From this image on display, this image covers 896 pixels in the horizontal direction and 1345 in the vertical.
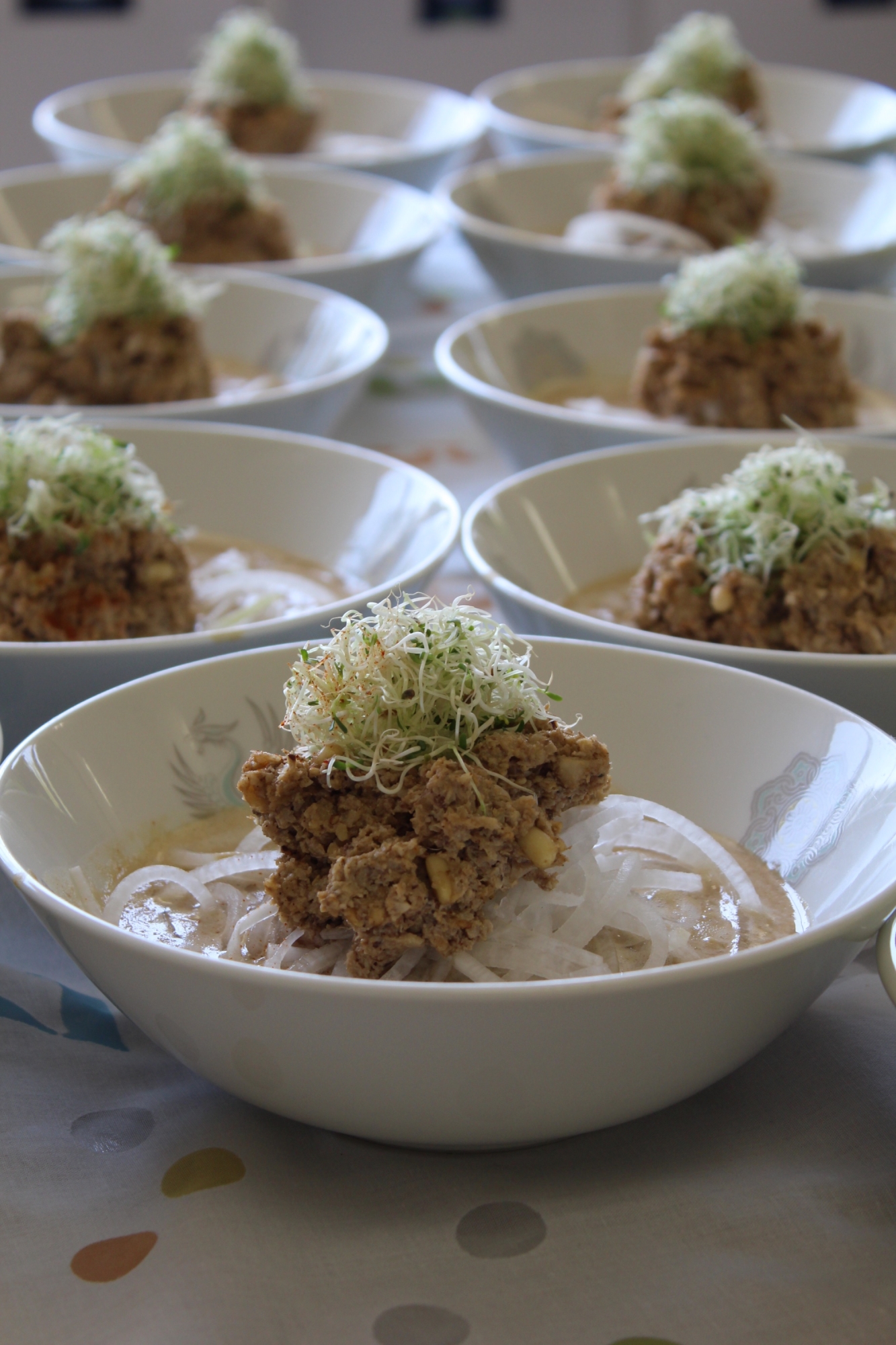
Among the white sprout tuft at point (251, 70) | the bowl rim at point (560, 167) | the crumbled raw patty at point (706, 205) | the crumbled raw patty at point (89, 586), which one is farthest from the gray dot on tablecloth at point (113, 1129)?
the white sprout tuft at point (251, 70)

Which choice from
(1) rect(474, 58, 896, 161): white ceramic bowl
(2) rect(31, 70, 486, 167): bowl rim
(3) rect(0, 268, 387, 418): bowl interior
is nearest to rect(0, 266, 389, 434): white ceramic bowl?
(3) rect(0, 268, 387, 418): bowl interior

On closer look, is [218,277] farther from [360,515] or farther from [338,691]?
[338,691]

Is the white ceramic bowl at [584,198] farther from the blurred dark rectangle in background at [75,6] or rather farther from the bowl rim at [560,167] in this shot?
the blurred dark rectangle in background at [75,6]

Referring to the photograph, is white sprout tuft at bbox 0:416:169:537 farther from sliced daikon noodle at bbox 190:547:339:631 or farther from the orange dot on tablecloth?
the orange dot on tablecloth

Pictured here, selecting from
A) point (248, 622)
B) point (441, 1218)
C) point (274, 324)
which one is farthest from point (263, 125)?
point (441, 1218)

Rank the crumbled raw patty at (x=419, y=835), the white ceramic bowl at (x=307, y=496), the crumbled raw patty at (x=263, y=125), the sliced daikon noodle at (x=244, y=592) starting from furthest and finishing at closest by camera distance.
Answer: the crumbled raw patty at (x=263, y=125) < the white ceramic bowl at (x=307, y=496) < the sliced daikon noodle at (x=244, y=592) < the crumbled raw patty at (x=419, y=835)

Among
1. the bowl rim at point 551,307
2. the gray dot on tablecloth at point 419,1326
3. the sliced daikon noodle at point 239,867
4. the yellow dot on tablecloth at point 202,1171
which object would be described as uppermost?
the bowl rim at point 551,307
